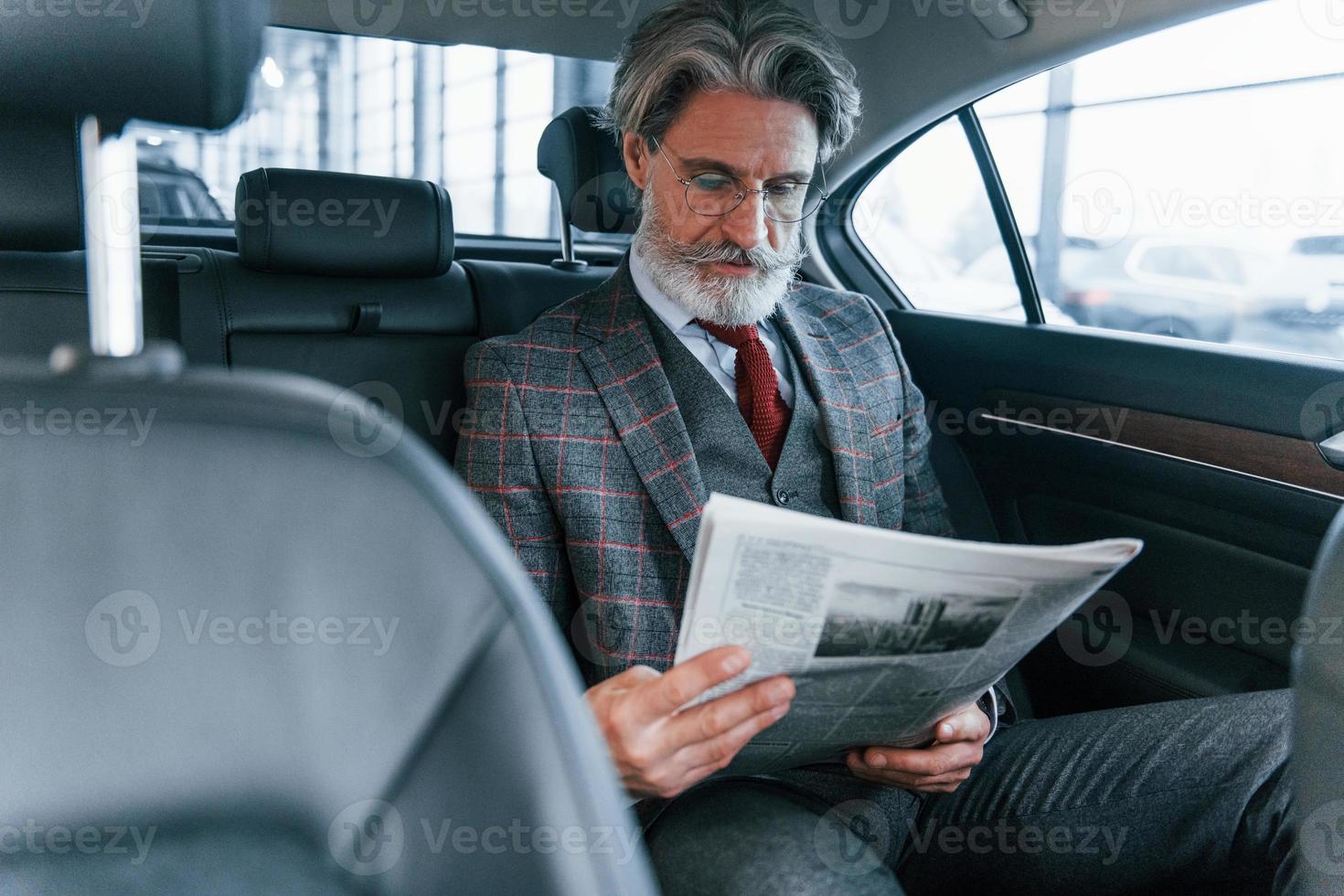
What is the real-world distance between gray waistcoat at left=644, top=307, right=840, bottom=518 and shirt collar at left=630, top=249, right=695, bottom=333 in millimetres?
24

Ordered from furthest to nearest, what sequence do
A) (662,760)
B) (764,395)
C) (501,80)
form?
1. (501,80)
2. (764,395)
3. (662,760)

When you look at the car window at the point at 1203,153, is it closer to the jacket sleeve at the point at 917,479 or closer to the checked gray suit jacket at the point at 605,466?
the jacket sleeve at the point at 917,479

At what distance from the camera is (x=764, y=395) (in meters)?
1.32

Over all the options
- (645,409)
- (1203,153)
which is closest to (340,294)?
(645,409)

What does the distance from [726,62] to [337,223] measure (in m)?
0.61

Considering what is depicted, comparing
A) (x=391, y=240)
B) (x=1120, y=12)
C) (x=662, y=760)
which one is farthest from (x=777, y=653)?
(x=1120, y=12)

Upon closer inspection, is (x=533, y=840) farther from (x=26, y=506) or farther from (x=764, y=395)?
(x=764, y=395)

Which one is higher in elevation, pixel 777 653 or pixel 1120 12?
pixel 1120 12

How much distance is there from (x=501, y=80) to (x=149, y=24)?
1.81 meters

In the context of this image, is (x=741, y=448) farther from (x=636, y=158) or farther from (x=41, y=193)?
(x=41, y=193)

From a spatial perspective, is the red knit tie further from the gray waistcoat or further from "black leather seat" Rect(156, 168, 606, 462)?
"black leather seat" Rect(156, 168, 606, 462)

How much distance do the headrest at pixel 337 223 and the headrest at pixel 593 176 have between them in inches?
8.3

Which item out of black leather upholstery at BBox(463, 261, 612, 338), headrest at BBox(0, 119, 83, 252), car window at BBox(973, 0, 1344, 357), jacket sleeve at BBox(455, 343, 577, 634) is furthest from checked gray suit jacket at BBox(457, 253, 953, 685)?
car window at BBox(973, 0, 1344, 357)

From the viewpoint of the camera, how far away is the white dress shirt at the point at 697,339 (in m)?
1.35
